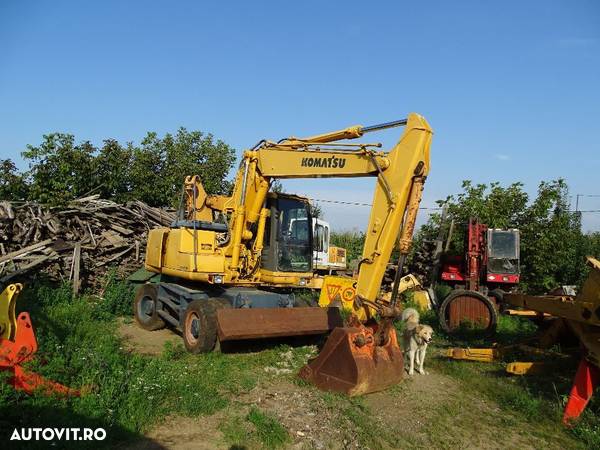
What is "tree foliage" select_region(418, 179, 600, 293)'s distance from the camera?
1559cm

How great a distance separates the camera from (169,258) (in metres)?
10.1

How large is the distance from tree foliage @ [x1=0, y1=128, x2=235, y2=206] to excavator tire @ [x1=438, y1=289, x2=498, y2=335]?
10.5m

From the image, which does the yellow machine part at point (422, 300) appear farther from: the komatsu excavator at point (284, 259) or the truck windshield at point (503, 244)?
the komatsu excavator at point (284, 259)

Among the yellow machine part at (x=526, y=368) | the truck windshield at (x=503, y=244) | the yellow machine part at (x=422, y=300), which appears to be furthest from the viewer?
the yellow machine part at (x=422, y=300)

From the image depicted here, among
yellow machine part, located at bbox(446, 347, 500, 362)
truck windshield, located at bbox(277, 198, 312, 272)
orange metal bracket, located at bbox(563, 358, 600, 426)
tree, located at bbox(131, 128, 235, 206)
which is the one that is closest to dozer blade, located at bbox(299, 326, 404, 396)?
yellow machine part, located at bbox(446, 347, 500, 362)

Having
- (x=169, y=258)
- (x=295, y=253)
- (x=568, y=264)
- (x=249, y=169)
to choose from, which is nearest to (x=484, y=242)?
(x=568, y=264)

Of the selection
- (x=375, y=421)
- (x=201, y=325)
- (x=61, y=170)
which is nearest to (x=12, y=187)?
(x=61, y=170)

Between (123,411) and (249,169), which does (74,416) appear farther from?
(249,169)

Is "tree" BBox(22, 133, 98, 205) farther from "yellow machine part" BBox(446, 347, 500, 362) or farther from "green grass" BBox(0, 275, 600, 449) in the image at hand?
"yellow machine part" BBox(446, 347, 500, 362)

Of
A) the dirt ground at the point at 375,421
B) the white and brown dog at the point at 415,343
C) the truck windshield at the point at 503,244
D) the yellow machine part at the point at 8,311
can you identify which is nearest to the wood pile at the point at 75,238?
the yellow machine part at the point at 8,311

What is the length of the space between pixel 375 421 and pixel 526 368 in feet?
9.42

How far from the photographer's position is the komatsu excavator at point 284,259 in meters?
6.42

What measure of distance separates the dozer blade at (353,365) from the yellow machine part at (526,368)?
73.1 inches

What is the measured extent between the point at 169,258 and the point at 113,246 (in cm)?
414
